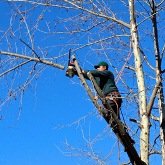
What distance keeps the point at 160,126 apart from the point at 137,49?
1293 millimetres

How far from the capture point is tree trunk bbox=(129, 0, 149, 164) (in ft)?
23.6

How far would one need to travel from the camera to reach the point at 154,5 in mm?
7691

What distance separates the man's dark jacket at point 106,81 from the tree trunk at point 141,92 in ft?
1.38

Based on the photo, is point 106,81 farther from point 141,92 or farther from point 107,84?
point 141,92

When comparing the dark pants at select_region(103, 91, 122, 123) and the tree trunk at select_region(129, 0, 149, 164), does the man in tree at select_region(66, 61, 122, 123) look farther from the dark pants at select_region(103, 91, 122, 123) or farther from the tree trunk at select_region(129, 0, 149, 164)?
the tree trunk at select_region(129, 0, 149, 164)

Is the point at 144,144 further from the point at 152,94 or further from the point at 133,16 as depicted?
the point at 133,16

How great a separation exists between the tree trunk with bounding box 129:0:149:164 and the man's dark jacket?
42 centimetres

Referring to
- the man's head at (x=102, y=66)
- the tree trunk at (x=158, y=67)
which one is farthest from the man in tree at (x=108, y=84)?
the tree trunk at (x=158, y=67)

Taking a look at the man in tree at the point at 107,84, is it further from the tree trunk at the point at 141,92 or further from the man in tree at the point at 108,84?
the tree trunk at the point at 141,92

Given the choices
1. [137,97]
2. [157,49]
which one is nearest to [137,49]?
[157,49]

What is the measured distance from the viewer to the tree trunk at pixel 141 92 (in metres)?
7.20

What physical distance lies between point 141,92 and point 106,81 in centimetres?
56

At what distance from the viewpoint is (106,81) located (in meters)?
7.34

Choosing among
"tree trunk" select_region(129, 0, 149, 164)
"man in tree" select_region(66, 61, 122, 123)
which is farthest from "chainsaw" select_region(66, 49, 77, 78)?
"tree trunk" select_region(129, 0, 149, 164)
